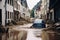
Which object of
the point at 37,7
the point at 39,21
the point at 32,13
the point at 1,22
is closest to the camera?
the point at 39,21

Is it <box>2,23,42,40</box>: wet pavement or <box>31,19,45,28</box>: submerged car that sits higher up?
<box>31,19,45,28</box>: submerged car

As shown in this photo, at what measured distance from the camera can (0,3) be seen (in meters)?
35.4

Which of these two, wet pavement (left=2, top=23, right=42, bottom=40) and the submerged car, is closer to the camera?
wet pavement (left=2, top=23, right=42, bottom=40)

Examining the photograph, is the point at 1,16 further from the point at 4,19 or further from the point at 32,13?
the point at 32,13

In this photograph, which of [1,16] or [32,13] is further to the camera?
[32,13]

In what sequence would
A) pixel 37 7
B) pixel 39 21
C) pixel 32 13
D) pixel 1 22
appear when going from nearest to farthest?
pixel 39 21 < pixel 1 22 < pixel 32 13 < pixel 37 7

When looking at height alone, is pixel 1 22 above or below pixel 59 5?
below

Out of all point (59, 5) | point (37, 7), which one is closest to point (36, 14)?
point (37, 7)

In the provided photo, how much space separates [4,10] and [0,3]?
1912 millimetres

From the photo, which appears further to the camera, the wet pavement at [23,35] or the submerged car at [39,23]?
the submerged car at [39,23]

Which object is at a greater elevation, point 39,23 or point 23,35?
point 39,23

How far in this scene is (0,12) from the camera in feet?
118

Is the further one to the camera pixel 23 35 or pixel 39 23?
pixel 39 23

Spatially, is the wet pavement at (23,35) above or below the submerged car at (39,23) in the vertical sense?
below
